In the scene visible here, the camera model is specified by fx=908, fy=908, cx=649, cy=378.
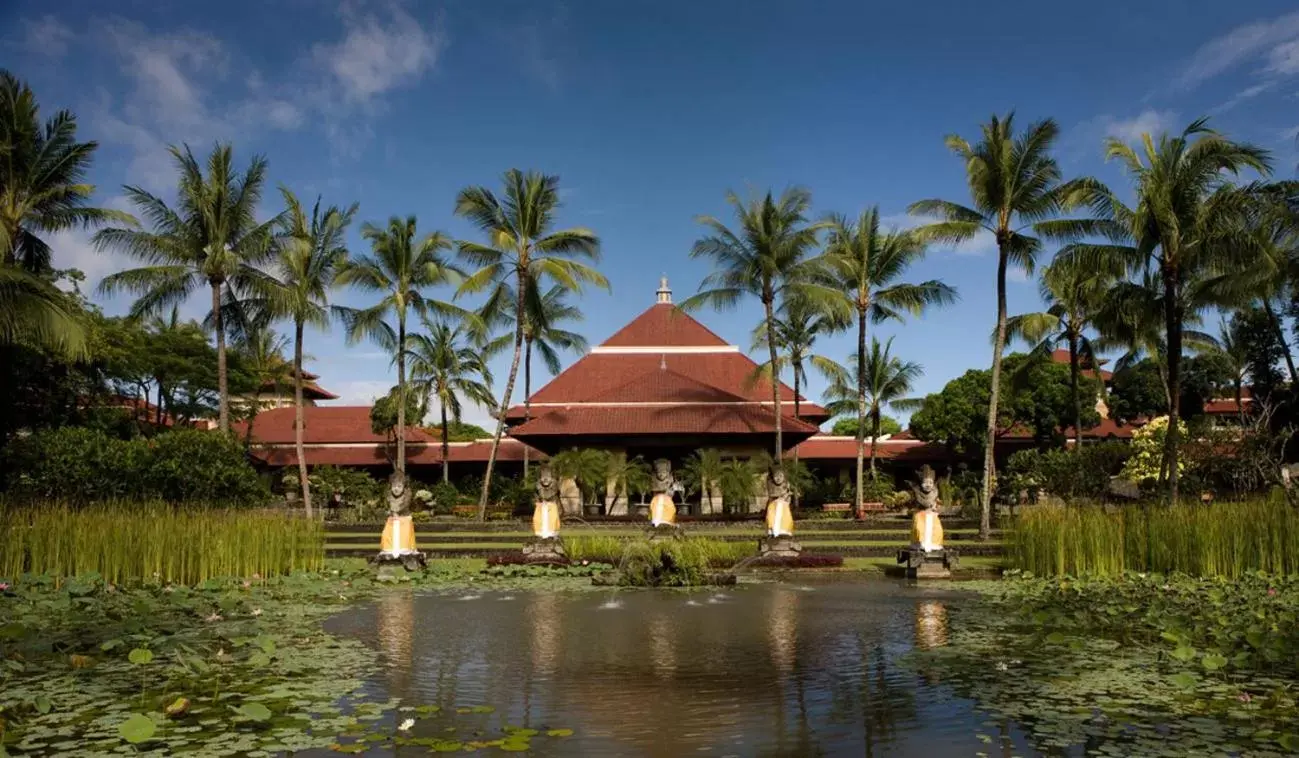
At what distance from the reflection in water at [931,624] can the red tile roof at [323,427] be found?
31.3 meters

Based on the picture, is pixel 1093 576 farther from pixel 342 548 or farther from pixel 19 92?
pixel 19 92

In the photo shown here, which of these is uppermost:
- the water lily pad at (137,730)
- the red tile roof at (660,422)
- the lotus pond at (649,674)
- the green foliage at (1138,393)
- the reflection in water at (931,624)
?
the green foliage at (1138,393)

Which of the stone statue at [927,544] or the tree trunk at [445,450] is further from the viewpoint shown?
the tree trunk at [445,450]

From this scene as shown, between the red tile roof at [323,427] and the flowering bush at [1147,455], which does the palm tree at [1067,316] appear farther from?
the red tile roof at [323,427]

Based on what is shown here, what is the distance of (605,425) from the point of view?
28.1 metres

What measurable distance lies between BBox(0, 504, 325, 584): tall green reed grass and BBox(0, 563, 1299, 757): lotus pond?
0.91 m

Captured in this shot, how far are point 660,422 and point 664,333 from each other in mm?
8856

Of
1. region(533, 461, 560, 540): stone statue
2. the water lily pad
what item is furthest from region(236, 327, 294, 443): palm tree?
the water lily pad

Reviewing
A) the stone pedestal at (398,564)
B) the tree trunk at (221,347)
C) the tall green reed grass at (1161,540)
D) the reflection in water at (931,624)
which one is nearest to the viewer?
the reflection in water at (931,624)

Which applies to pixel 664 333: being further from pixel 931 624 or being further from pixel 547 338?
pixel 931 624

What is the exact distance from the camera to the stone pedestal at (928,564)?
14.1 metres

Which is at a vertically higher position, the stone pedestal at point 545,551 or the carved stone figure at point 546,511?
the carved stone figure at point 546,511

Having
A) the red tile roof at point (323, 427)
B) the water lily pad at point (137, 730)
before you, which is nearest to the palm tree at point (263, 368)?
the red tile roof at point (323, 427)

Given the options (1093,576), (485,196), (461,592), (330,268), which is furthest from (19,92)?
(1093,576)
